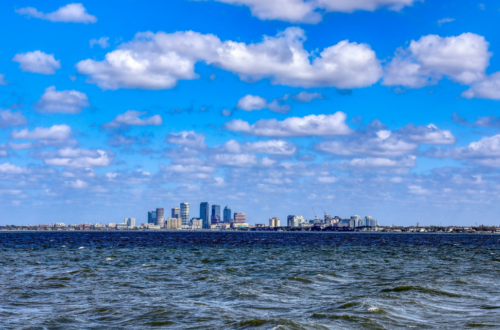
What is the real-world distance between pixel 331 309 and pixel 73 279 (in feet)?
75.5

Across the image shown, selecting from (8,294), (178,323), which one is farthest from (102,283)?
(178,323)

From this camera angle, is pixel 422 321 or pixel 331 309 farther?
pixel 331 309

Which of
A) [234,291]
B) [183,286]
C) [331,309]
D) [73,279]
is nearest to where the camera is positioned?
[331,309]

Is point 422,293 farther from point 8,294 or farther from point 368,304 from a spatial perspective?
point 8,294

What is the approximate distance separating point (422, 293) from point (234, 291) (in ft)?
41.2

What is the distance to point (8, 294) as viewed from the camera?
31.5 metres

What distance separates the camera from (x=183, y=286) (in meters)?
36.8

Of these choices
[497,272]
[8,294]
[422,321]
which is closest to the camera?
[422,321]

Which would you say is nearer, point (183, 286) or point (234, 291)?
point (234, 291)

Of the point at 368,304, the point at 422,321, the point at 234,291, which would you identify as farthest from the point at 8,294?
the point at 422,321

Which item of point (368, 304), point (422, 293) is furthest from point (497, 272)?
point (368, 304)

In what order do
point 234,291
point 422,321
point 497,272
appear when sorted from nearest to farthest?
point 422,321 → point 234,291 → point 497,272

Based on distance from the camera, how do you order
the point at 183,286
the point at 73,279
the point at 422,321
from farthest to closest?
the point at 73,279
the point at 183,286
the point at 422,321

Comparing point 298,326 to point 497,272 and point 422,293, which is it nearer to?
point 422,293
